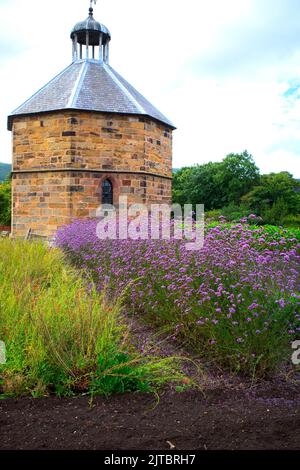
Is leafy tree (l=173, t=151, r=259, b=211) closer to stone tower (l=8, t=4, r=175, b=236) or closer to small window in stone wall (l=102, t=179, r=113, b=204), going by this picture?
stone tower (l=8, t=4, r=175, b=236)

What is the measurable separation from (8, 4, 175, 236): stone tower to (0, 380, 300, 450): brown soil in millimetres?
12791

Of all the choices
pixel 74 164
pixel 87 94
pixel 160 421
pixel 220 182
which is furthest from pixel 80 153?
pixel 220 182

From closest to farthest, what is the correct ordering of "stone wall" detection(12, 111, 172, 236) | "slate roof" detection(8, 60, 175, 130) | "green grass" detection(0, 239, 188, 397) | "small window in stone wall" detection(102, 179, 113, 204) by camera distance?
"green grass" detection(0, 239, 188, 397) < "stone wall" detection(12, 111, 172, 236) < "slate roof" detection(8, 60, 175, 130) < "small window in stone wall" detection(102, 179, 113, 204)

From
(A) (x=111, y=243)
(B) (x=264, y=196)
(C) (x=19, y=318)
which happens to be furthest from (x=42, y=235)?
(B) (x=264, y=196)

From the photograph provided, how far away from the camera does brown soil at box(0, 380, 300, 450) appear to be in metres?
2.91

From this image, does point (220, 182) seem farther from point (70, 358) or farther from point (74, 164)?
point (70, 358)

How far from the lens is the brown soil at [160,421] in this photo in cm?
291

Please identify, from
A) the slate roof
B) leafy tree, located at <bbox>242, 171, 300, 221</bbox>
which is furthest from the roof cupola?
leafy tree, located at <bbox>242, 171, 300, 221</bbox>

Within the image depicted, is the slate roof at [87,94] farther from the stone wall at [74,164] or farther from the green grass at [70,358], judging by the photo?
the green grass at [70,358]

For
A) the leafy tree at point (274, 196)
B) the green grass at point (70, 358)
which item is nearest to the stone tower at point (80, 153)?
the green grass at point (70, 358)

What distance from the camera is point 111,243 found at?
8102mm

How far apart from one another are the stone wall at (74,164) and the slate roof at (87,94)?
0.97ft

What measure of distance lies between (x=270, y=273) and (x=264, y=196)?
92.6 feet

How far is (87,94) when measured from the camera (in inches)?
661
